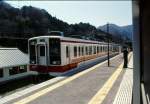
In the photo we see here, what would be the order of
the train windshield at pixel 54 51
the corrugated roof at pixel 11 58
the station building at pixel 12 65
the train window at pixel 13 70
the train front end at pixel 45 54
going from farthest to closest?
the train window at pixel 13 70
the corrugated roof at pixel 11 58
the station building at pixel 12 65
the train front end at pixel 45 54
the train windshield at pixel 54 51

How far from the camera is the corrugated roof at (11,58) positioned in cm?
2161

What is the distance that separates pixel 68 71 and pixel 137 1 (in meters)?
16.3

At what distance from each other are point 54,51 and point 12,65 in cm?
388

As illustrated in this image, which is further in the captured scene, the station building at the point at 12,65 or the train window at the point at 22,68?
the train window at the point at 22,68

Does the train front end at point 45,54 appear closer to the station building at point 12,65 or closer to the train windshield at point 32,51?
the train windshield at point 32,51

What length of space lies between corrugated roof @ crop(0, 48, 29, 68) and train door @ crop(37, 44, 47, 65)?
2.37m

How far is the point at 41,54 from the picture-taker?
2048 cm

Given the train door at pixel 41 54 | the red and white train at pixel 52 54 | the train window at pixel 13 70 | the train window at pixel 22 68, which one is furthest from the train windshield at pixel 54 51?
the train window at pixel 22 68

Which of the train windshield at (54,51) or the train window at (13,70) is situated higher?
the train windshield at (54,51)

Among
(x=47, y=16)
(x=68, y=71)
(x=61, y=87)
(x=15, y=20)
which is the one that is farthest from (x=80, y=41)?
(x=47, y=16)

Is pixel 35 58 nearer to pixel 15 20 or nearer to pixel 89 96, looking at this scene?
pixel 89 96

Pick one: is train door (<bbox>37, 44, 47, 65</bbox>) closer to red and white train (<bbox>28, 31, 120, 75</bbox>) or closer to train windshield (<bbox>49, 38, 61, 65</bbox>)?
red and white train (<bbox>28, 31, 120, 75</bbox>)

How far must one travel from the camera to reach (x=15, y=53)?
25.5 metres

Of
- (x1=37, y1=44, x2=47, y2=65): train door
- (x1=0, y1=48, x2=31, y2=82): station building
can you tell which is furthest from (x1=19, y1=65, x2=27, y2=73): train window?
(x1=37, y1=44, x2=47, y2=65): train door
